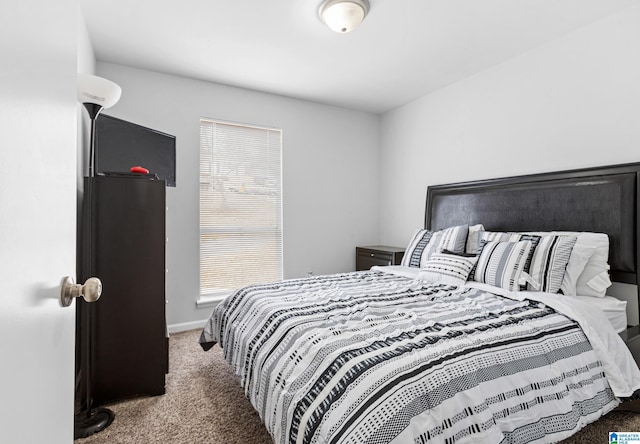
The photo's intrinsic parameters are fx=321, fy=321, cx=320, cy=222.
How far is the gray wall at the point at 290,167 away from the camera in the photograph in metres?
3.30

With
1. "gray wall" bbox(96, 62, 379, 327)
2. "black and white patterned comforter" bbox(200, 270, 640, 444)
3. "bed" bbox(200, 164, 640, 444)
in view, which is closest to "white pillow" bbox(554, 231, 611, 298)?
"bed" bbox(200, 164, 640, 444)

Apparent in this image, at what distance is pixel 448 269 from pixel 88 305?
2584 mm

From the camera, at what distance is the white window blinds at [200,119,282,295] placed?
11.7 ft

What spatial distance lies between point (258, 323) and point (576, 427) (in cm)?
162

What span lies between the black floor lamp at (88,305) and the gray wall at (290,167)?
1106 mm

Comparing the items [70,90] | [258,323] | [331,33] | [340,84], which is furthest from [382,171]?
[70,90]

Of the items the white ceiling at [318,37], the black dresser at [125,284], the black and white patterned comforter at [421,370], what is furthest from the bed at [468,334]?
the white ceiling at [318,37]

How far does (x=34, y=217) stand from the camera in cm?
54

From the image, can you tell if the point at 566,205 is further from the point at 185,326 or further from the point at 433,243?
the point at 185,326

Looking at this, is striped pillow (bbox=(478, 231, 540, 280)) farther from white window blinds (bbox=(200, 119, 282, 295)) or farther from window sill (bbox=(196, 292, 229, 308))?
window sill (bbox=(196, 292, 229, 308))

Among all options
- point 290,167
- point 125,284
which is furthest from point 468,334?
point 290,167

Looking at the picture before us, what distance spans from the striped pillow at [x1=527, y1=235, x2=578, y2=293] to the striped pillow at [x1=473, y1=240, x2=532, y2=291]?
0.21 ft

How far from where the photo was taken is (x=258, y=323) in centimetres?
192

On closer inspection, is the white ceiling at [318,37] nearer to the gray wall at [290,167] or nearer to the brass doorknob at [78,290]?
the gray wall at [290,167]
